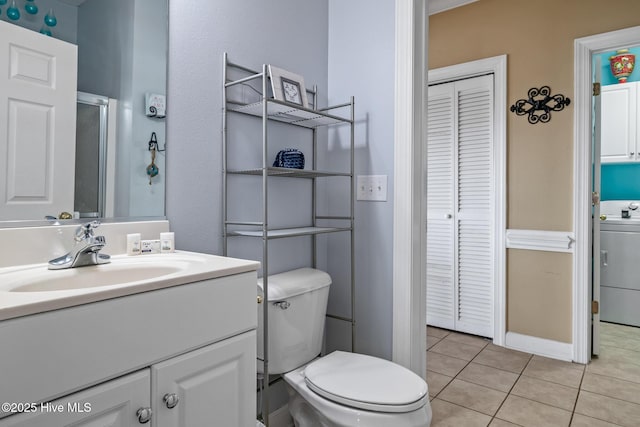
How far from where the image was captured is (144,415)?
2.60ft

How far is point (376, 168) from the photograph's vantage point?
5.94ft

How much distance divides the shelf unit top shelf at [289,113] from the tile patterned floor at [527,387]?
1.51 m

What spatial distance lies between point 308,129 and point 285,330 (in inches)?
38.4

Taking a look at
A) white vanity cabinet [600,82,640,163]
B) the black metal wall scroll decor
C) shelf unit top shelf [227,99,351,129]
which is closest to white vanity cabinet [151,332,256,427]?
shelf unit top shelf [227,99,351,129]

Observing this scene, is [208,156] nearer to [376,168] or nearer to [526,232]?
[376,168]

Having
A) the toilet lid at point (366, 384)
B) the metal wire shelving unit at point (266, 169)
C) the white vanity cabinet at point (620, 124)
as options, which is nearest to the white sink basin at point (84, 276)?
the metal wire shelving unit at point (266, 169)

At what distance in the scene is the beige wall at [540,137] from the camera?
8.23 ft

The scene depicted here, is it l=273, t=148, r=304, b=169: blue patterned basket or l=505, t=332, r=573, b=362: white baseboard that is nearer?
l=273, t=148, r=304, b=169: blue patterned basket

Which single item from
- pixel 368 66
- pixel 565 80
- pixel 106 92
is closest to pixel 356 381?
pixel 106 92

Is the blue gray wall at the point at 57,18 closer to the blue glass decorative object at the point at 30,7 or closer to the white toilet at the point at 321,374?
the blue glass decorative object at the point at 30,7

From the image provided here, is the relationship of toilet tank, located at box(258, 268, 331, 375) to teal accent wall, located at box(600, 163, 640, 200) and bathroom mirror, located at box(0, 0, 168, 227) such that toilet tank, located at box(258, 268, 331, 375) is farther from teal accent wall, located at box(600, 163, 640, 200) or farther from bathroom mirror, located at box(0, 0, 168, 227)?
teal accent wall, located at box(600, 163, 640, 200)

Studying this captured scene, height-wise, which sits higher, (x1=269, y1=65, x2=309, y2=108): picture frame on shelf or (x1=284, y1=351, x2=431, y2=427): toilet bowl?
(x1=269, y1=65, x2=309, y2=108): picture frame on shelf

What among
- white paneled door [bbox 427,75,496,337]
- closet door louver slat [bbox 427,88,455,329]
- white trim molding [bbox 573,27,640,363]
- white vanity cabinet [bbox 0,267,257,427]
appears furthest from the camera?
closet door louver slat [bbox 427,88,455,329]

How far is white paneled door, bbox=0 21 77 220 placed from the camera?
991mm
